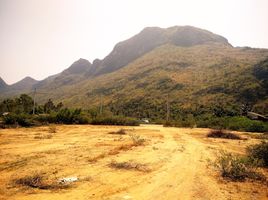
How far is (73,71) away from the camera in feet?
569

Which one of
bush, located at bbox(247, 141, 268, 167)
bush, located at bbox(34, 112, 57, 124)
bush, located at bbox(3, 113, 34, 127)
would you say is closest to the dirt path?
bush, located at bbox(247, 141, 268, 167)

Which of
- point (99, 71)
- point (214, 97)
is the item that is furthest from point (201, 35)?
point (214, 97)

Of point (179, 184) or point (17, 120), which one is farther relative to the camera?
point (17, 120)

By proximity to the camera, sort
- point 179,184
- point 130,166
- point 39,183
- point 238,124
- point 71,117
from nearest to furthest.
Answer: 1. point 39,183
2. point 179,184
3. point 130,166
4. point 238,124
5. point 71,117

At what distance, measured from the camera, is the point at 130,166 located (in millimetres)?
9969

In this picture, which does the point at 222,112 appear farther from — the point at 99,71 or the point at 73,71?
the point at 73,71

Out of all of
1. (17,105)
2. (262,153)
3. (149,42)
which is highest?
(149,42)

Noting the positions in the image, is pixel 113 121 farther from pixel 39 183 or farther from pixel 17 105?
pixel 39 183

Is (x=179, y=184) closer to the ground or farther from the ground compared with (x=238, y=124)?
closer to the ground

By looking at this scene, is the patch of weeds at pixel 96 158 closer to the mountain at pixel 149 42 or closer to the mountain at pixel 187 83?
the mountain at pixel 187 83

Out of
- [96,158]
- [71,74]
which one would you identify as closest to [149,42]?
[71,74]

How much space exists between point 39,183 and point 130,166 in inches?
135

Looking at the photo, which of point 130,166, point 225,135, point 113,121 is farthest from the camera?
point 113,121

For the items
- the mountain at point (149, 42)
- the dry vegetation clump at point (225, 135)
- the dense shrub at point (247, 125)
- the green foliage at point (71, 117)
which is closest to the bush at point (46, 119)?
the green foliage at point (71, 117)
